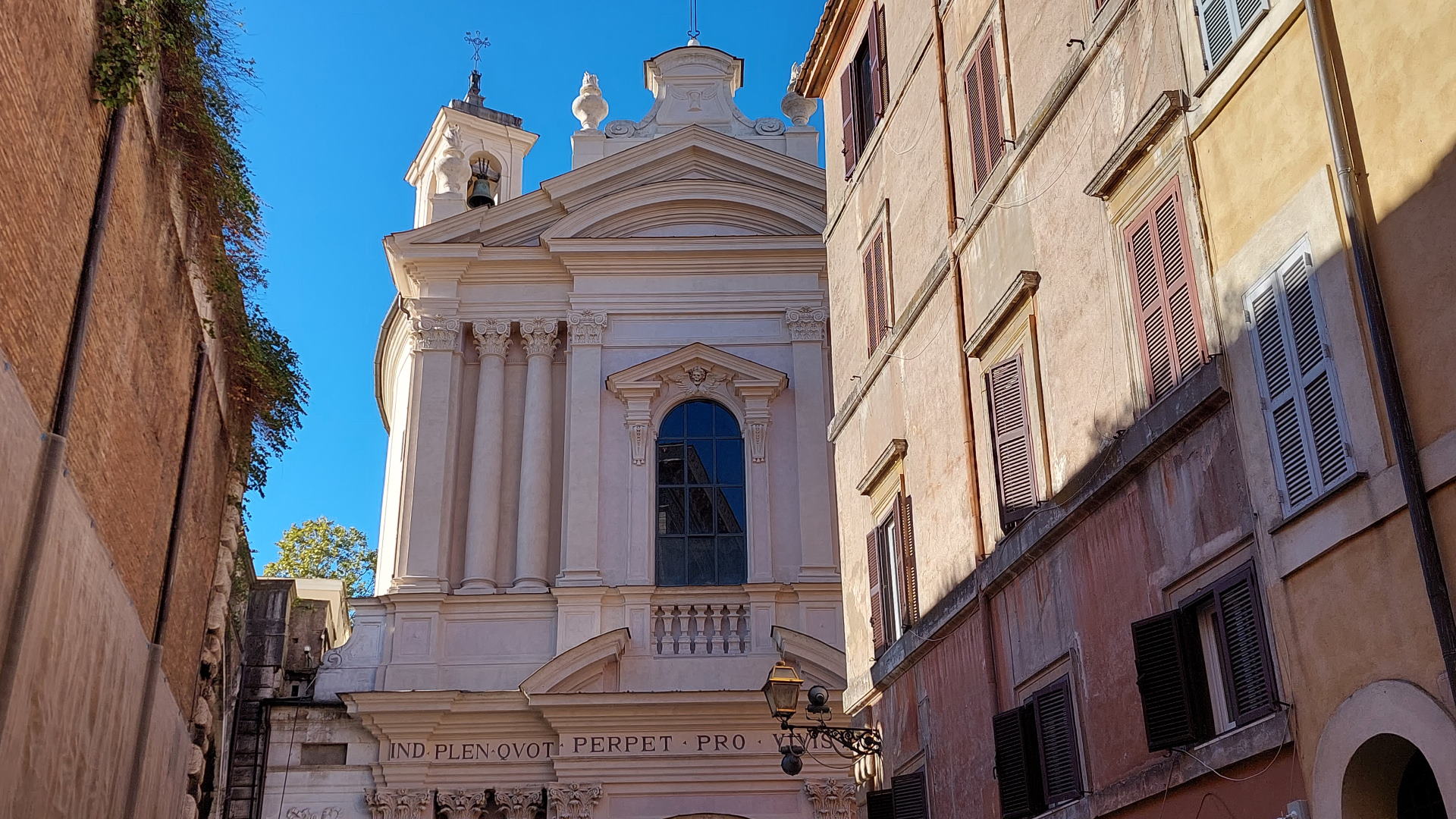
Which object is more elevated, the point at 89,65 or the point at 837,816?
the point at 89,65

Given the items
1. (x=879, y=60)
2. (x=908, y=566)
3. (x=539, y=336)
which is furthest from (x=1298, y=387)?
(x=539, y=336)

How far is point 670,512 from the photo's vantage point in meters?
19.6

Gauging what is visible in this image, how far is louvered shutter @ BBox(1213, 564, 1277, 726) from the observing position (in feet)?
20.8

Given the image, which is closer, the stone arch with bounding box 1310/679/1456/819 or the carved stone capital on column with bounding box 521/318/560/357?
the stone arch with bounding box 1310/679/1456/819

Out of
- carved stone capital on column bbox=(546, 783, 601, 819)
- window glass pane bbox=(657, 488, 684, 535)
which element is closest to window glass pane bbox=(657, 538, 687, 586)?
window glass pane bbox=(657, 488, 684, 535)

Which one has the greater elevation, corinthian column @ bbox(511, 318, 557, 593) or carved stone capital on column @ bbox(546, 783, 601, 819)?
corinthian column @ bbox(511, 318, 557, 593)

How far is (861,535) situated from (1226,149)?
617 centimetres

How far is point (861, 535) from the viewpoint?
12500 mm

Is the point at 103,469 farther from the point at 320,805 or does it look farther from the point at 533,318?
the point at 533,318

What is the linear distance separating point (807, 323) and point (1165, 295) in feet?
43.5

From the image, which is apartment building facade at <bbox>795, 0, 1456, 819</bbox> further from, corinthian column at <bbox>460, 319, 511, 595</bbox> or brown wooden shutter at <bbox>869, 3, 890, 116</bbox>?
corinthian column at <bbox>460, 319, 511, 595</bbox>

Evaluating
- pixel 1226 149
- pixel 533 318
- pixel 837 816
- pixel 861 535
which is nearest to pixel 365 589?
pixel 533 318

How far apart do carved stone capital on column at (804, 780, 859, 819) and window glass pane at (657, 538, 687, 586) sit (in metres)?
3.15

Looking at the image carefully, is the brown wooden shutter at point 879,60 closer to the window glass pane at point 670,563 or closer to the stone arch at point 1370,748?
the stone arch at point 1370,748
